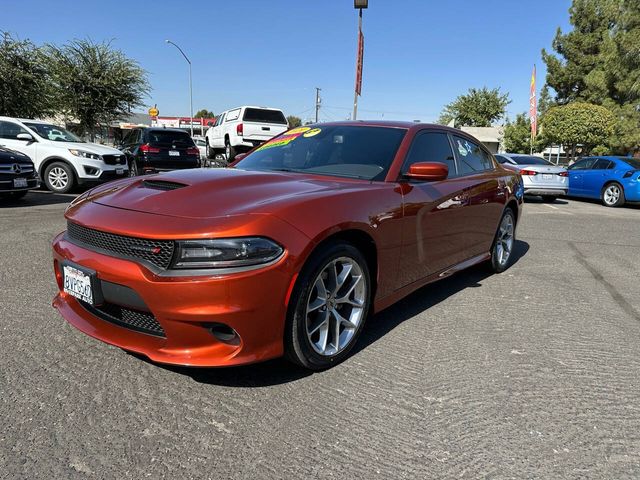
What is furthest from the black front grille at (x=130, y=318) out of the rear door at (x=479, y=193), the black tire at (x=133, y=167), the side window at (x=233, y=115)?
the side window at (x=233, y=115)

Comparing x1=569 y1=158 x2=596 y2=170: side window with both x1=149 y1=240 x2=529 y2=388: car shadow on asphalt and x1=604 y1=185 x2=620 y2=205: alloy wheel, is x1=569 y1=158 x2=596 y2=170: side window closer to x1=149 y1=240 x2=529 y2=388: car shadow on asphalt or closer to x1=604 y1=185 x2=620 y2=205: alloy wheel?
x1=604 y1=185 x2=620 y2=205: alloy wheel

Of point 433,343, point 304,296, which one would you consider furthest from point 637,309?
point 304,296

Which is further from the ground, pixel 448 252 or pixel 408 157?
pixel 408 157

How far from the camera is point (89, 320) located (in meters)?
2.64

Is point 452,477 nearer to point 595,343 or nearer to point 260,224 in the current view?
point 260,224

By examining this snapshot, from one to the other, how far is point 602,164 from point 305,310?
14.2 m

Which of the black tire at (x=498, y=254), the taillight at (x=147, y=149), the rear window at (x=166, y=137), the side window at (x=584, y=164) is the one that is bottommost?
the black tire at (x=498, y=254)

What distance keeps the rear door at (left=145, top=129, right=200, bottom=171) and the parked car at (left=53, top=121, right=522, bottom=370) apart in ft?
36.5

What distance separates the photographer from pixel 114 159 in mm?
11109

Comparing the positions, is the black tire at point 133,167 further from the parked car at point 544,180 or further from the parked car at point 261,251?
the parked car at point 261,251

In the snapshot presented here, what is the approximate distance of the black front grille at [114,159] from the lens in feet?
35.7

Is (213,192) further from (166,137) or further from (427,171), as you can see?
(166,137)

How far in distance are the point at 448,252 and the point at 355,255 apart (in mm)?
1415

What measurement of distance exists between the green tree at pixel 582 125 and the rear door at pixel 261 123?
2068 cm
